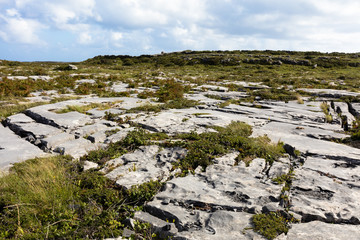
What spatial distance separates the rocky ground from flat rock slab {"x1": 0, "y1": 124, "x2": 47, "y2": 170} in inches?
1.0

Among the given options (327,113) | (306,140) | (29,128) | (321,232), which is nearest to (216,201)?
(321,232)

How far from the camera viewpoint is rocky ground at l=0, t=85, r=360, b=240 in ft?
12.5

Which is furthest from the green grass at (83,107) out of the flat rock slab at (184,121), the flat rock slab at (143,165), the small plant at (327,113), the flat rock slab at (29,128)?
the small plant at (327,113)

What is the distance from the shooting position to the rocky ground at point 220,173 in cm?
382

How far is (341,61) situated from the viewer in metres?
48.9

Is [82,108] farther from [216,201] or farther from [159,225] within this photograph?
[216,201]

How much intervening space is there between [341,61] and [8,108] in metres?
60.8

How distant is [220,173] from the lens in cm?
540

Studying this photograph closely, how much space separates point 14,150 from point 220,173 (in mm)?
6122

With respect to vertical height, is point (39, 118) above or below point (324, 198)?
above

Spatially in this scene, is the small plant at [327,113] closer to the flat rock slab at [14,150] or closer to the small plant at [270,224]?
the small plant at [270,224]

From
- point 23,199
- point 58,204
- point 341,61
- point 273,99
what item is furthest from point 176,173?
point 341,61

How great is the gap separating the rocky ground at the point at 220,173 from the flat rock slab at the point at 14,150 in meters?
0.02

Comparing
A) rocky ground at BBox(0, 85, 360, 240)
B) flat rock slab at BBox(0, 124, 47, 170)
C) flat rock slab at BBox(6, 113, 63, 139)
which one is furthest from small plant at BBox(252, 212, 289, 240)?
flat rock slab at BBox(6, 113, 63, 139)
